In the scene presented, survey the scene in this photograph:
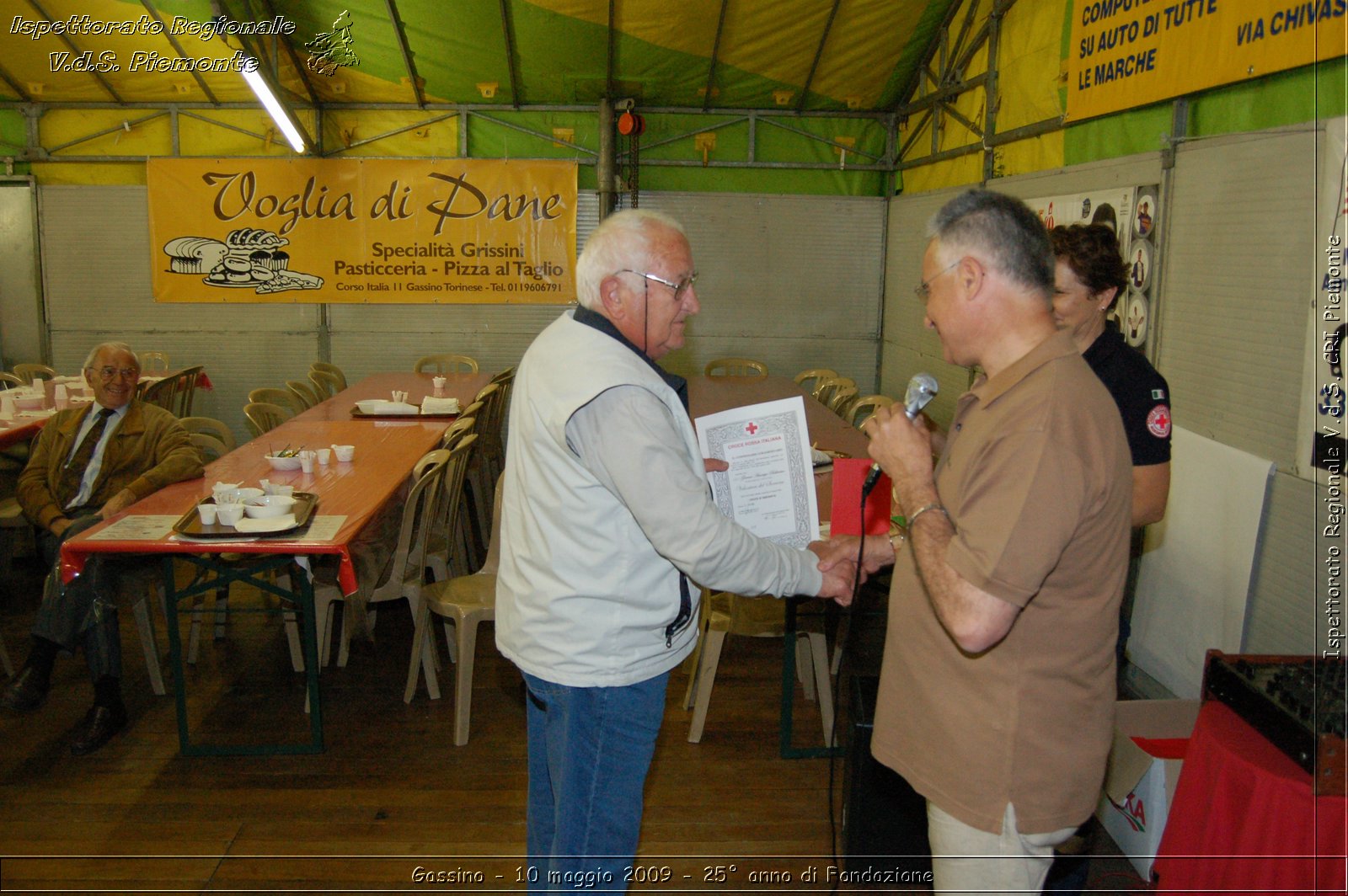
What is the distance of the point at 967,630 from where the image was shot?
149 centimetres

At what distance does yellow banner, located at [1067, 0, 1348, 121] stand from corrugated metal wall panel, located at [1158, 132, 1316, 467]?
10.3 inches

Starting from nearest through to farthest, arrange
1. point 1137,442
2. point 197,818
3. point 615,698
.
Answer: point 615,698 → point 1137,442 → point 197,818

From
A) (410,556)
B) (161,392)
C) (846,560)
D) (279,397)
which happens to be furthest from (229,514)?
(161,392)

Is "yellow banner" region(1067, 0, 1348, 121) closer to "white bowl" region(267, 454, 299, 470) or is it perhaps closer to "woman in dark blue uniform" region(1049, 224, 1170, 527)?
"woman in dark blue uniform" region(1049, 224, 1170, 527)

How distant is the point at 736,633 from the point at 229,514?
1874 millimetres

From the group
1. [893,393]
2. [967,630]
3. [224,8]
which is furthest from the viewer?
[893,393]

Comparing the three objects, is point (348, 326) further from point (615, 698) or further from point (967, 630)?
point (967, 630)

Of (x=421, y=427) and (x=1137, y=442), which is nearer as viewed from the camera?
(x=1137, y=442)

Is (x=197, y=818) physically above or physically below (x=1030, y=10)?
below

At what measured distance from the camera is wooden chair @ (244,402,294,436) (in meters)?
5.46

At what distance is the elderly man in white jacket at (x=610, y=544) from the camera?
1.83m

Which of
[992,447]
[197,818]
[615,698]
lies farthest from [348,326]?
[992,447]

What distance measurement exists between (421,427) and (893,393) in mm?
4207

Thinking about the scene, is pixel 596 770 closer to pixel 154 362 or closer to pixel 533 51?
pixel 533 51
